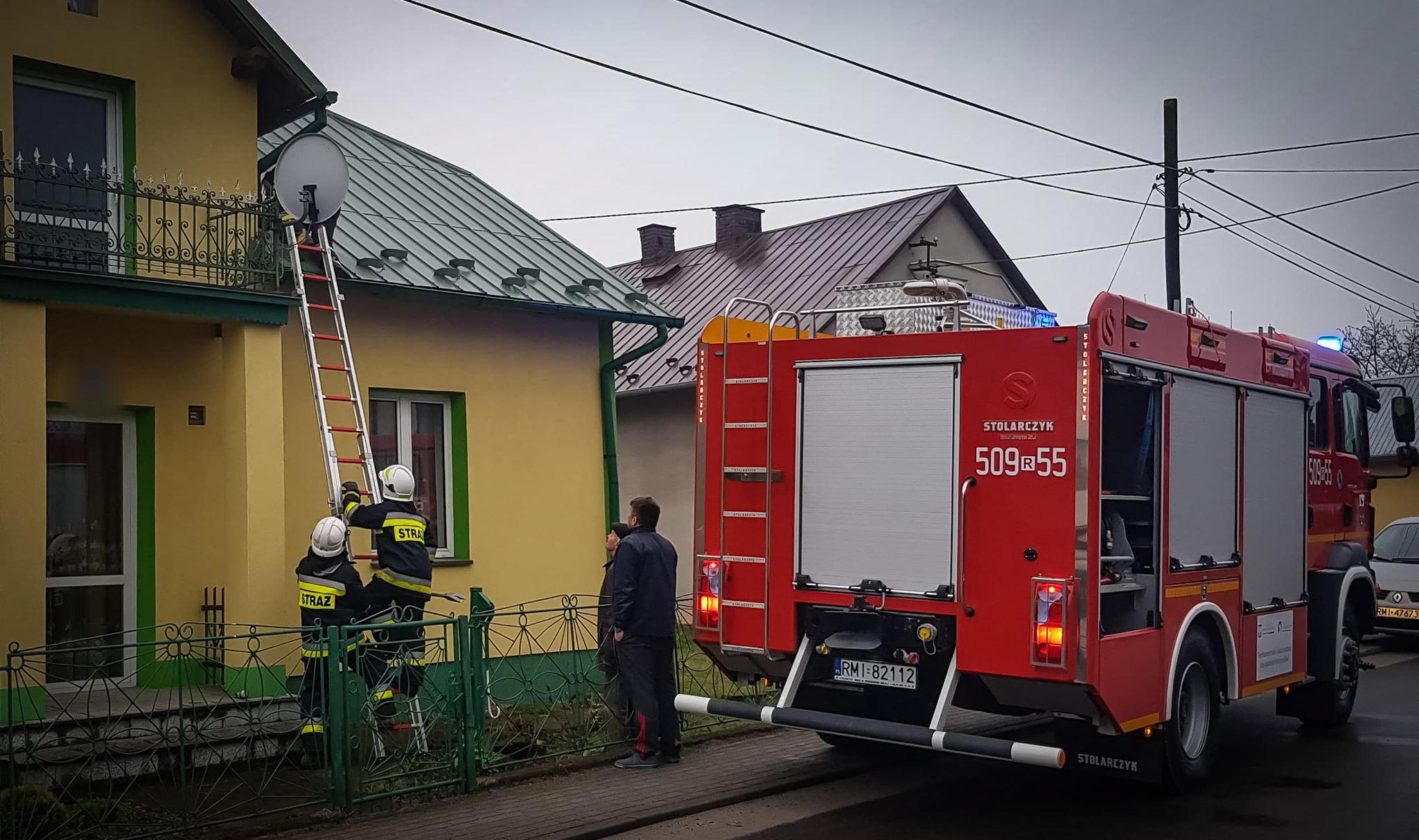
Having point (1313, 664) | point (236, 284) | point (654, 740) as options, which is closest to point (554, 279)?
point (236, 284)

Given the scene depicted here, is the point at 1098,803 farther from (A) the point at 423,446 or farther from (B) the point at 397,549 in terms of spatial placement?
(A) the point at 423,446

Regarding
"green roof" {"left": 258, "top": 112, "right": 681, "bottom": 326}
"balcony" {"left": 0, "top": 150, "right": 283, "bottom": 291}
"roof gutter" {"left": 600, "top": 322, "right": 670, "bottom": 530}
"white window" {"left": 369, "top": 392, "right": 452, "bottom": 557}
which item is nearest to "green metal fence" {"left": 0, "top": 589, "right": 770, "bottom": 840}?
"white window" {"left": 369, "top": 392, "right": 452, "bottom": 557}

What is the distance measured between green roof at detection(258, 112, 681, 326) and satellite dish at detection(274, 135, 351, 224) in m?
0.78

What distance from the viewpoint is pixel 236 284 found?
9789 millimetres

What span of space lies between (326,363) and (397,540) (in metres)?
2.44

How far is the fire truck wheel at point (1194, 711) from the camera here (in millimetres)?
8125

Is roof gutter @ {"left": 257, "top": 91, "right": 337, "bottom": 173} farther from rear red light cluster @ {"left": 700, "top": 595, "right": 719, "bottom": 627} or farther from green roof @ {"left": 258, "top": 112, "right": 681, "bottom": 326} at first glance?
rear red light cluster @ {"left": 700, "top": 595, "right": 719, "bottom": 627}

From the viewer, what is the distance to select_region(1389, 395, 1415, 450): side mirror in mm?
11539

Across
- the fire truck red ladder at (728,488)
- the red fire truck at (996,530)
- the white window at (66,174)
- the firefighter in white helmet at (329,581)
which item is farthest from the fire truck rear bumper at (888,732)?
the white window at (66,174)

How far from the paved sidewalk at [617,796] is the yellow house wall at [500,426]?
3.35 meters

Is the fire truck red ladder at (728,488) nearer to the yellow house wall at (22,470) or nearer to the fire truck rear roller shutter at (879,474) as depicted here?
the fire truck rear roller shutter at (879,474)

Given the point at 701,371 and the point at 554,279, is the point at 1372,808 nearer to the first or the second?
the point at 701,371

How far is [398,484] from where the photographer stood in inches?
368

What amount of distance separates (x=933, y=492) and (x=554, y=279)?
6422 millimetres
